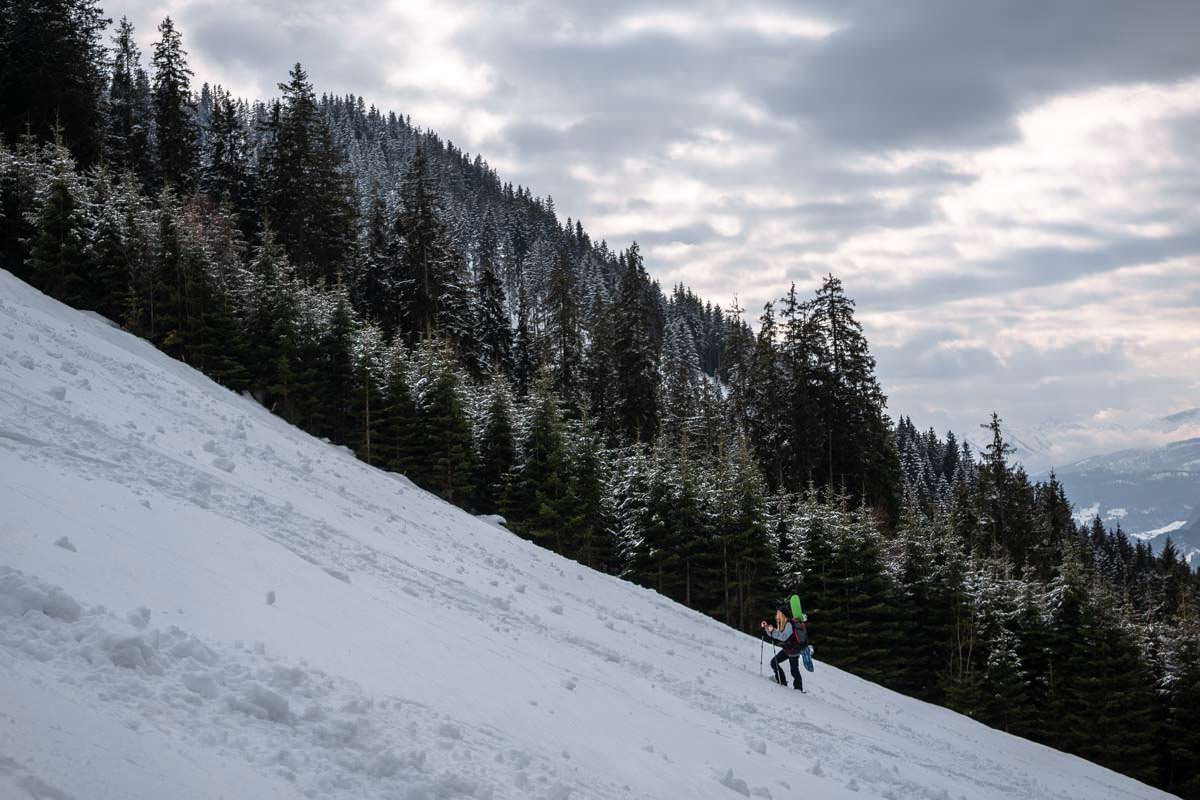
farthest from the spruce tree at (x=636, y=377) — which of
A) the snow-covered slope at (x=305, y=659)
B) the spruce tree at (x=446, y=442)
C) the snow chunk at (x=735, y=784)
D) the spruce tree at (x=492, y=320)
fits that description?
the snow chunk at (x=735, y=784)

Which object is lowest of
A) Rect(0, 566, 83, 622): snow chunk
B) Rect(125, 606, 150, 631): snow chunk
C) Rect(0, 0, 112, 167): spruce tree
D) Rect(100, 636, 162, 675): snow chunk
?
Rect(100, 636, 162, 675): snow chunk

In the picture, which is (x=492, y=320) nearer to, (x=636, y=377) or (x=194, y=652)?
(x=636, y=377)

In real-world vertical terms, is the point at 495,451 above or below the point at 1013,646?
above

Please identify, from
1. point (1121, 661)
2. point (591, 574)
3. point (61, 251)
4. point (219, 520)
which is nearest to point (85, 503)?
point (219, 520)

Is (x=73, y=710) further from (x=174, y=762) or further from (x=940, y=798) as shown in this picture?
(x=940, y=798)

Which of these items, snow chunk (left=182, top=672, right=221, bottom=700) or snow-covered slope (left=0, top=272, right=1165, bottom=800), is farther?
snow chunk (left=182, top=672, right=221, bottom=700)

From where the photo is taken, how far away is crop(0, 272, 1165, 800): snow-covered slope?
230 inches

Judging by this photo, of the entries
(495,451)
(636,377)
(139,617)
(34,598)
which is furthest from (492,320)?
(34,598)

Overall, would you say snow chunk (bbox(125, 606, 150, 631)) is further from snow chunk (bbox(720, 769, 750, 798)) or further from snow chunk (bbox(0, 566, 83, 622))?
snow chunk (bbox(720, 769, 750, 798))

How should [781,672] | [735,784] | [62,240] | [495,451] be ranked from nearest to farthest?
[735,784]
[781,672]
[62,240]
[495,451]

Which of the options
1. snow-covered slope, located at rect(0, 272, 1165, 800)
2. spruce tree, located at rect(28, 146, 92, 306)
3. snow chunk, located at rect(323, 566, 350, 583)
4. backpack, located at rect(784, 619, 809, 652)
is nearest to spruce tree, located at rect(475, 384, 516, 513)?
spruce tree, located at rect(28, 146, 92, 306)

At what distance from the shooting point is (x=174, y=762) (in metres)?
5.33

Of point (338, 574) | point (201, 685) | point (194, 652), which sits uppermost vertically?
point (338, 574)

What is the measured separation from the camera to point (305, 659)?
7.78m
